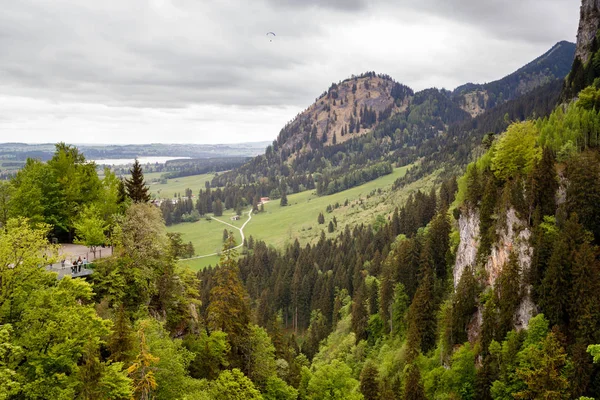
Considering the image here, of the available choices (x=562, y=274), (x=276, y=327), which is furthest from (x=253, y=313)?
(x=562, y=274)

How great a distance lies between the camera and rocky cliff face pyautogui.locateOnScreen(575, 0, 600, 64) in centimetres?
10912

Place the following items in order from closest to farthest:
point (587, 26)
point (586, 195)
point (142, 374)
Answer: point (142, 374) < point (586, 195) < point (587, 26)

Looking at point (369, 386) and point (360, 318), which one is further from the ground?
point (369, 386)

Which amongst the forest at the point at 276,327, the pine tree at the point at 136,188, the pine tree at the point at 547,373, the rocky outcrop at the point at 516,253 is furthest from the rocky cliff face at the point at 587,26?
the pine tree at the point at 136,188

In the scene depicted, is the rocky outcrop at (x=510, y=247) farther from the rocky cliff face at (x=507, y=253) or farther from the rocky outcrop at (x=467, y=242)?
the rocky outcrop at (x=467, y=242)

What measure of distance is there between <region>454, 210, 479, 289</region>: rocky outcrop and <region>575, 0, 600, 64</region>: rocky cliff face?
69.5 meters

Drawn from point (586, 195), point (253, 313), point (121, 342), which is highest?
point (586, 195)

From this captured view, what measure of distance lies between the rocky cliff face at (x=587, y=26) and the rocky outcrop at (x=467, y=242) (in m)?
69.5

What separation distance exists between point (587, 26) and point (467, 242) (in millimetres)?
83619

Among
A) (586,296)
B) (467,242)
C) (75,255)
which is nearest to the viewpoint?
(75,255)

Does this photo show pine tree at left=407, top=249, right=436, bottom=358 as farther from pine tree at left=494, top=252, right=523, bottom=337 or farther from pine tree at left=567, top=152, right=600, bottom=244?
pine tree at left=567, top=152, right=600, bottom=244

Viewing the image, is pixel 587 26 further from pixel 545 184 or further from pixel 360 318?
pixel 360 318

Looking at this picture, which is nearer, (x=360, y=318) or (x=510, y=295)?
(x=510, y=295)

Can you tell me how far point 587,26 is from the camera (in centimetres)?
11150
